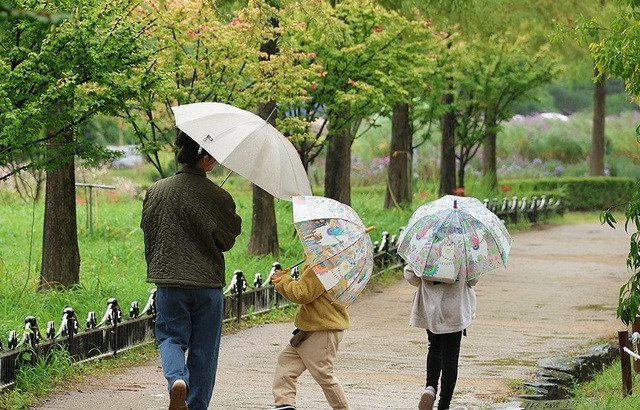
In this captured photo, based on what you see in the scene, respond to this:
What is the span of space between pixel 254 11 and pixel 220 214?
690cm

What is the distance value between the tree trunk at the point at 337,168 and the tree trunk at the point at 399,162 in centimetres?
459

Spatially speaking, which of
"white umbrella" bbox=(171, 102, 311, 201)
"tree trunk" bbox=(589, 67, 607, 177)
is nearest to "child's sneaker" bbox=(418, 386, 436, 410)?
"white umbrella" bbox=(171, 102, 311, 201)

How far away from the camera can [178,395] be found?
648 cm

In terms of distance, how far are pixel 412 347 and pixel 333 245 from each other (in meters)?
5.05

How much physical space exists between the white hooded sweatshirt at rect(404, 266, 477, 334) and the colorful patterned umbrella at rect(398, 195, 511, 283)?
5.0 inches

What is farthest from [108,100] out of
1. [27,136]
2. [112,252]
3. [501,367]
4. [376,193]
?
[376,193]

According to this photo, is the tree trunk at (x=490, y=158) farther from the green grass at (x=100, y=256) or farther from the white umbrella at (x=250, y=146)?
the white umbrella at (x=250, y=146)

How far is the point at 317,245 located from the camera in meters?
6.92

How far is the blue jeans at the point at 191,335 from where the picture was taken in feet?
22.0

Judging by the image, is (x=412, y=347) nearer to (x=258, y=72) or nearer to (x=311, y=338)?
(x=258, y=72)

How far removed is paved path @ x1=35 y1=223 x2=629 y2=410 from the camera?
8.95 metres

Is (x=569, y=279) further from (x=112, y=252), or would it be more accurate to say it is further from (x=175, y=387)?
(x=175, y=387)

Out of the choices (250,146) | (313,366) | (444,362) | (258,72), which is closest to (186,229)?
(250,146)

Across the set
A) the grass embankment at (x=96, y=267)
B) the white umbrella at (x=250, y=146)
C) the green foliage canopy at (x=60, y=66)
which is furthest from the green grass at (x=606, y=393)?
the green foliage canopy at (x=60, y=66)
